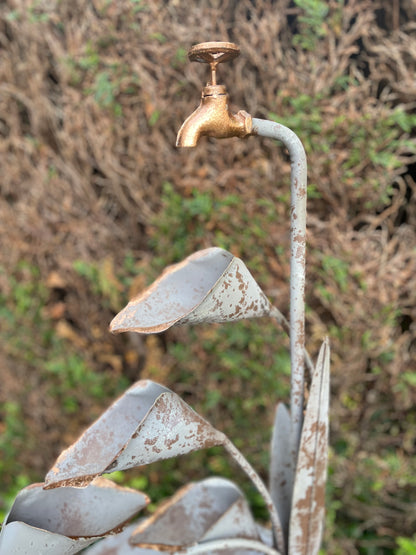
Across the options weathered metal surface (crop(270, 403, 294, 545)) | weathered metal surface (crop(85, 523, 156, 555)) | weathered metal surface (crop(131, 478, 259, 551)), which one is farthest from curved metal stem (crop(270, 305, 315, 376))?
weathered metal surface (crop(85, 523, 156, 555))

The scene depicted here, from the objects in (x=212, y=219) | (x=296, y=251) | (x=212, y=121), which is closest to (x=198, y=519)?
(x=296, y=251)

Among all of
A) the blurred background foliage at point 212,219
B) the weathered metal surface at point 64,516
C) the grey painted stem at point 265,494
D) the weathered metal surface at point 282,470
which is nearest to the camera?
the weathered metal surface at point 64,516

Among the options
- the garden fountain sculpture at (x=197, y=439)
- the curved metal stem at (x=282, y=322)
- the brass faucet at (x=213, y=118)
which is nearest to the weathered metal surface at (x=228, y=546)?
the garden fountain sculpture at (x=197, y=439)

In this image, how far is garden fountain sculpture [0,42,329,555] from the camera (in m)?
0.56

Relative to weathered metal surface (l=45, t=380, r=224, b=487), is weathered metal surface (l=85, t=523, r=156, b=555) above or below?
below

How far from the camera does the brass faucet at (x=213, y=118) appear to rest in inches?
22.2

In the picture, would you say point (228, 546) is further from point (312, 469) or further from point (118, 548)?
point (118, 548)

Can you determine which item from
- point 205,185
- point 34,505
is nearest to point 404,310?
point 205,185

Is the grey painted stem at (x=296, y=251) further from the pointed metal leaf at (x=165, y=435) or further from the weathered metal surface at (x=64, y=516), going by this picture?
the weathered metal surface at (x=64, y=516)

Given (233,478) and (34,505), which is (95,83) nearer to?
(34,505)

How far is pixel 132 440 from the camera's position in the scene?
21.7 inches

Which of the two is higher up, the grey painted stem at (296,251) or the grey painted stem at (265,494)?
the grey painted stem at (296,251)

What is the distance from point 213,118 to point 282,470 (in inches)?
21.3

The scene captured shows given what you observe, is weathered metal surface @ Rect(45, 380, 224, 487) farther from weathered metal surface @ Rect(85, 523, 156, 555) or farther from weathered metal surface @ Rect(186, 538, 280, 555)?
weathered metal surface @ Rect(85, 523, 156, 555)
